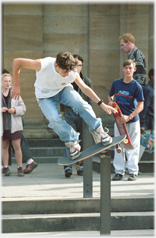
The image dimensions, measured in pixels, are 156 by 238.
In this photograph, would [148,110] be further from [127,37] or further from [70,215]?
[70,215]

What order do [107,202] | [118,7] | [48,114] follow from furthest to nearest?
[118,7]
[48,114]
[107,202]

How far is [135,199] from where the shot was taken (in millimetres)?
5566

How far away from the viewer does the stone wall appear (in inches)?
405

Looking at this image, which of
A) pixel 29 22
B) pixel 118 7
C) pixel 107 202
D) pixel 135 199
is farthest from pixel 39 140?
pixel 107 202

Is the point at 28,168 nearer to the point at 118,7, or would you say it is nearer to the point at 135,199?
the point at 135,199

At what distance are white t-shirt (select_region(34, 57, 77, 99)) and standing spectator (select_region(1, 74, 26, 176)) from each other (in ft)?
8.13

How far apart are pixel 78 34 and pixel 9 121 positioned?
4.29 metres

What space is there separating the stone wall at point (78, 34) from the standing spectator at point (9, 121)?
295cm

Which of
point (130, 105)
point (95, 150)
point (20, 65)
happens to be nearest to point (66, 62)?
point (20, 65)

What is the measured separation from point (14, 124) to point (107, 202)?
3504 millimetres

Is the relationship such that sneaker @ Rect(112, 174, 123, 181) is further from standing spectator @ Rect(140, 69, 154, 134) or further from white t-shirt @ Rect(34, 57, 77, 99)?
white t-shirt @ Rect(34, 57, 77, 99)

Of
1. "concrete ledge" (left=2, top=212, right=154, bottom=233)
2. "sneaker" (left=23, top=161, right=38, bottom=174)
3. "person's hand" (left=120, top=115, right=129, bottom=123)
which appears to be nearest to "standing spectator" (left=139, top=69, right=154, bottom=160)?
"person's hand" (left=120, top=115, right=129, bottom=123)

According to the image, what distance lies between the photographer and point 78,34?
10.8 meters

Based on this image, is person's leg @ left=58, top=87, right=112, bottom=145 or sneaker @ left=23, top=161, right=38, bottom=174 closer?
person's leg @ left=58, top=87, right=112, bottom=145
